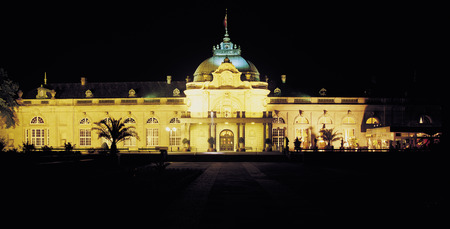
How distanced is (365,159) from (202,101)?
27415mm

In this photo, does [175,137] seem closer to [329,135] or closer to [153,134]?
[153,134]

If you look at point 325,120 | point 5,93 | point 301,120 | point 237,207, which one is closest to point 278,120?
point 301,120

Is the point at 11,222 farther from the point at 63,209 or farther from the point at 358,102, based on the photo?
the point at 358,102

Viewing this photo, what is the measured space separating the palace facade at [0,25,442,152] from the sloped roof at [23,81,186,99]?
263 mm

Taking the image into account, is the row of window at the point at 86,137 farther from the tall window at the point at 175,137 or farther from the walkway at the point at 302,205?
the walkway at the point at 302,205

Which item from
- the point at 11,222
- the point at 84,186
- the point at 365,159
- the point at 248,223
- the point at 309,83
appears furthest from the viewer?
the point at 309,83

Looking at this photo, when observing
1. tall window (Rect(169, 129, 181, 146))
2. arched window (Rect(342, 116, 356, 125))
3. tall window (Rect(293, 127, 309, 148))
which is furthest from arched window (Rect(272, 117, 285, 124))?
tall window (Rect(169, 129, 181, 146))

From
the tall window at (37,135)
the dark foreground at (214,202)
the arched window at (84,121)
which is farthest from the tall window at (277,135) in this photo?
the dark foreground at (214,202)

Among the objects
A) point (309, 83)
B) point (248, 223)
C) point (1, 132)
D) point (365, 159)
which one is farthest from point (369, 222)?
point (1, 132)

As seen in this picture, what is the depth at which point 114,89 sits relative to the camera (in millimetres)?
66062

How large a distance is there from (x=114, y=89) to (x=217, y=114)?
52.7 feet

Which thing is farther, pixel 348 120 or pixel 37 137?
pixel 37 137

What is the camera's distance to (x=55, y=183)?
51.8 ft

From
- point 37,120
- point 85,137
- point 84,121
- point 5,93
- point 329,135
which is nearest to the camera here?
point 5,93
